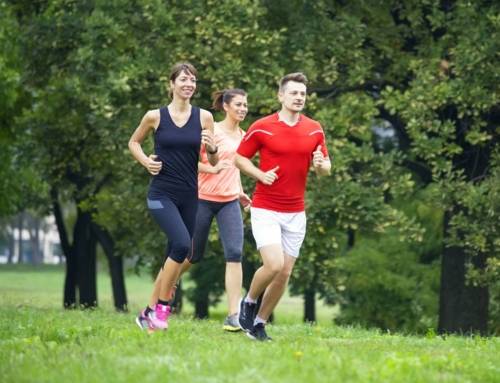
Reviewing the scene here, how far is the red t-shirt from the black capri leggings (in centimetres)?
139

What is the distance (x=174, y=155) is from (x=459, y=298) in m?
11.6

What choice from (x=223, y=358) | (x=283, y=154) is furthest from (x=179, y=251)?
(x=223, y=358)

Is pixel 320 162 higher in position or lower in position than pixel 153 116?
lower

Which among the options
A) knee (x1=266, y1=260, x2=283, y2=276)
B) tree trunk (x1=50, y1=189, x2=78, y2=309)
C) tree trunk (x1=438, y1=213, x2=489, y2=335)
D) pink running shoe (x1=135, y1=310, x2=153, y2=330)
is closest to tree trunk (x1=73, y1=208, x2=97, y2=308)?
tree trunk (x1=50, y1=189, x2=78, y2=309)

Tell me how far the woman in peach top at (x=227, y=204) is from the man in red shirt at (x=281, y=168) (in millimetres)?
1316

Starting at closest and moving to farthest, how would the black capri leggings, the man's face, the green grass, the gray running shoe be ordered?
the green grass < the man's face < the gray running shoe < the black capri leggings

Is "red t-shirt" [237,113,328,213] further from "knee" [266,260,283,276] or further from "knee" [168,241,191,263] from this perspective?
"knee" [168,241,191,263]

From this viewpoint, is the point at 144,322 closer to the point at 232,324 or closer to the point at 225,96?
the point at 232,324

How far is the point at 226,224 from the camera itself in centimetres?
1123

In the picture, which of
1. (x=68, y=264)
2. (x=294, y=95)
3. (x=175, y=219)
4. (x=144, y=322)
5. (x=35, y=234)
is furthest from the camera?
(x=35, y=234)

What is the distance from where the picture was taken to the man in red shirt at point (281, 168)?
969cm

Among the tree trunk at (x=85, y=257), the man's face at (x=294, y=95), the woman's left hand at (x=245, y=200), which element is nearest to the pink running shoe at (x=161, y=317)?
the woman's left hand at (x=245, y=200)

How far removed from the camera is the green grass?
7375mm

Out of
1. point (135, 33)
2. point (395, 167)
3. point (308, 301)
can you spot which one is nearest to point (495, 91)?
point (395, 167)
